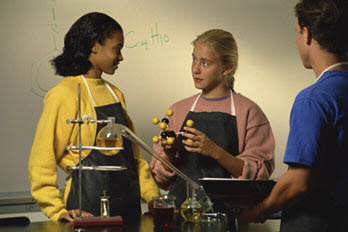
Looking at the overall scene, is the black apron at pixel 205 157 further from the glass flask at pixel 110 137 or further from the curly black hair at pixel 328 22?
the curly black hair at pixel 328 22

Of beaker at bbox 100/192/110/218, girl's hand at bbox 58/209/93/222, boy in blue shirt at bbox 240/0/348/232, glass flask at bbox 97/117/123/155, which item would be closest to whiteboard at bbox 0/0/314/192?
girl's hand at bbox 58/209/93/222

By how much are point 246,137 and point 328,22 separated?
39.5 inches

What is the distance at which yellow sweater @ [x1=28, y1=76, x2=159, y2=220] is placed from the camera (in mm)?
2035

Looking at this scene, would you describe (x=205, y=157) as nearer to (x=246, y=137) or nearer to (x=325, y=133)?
(x=246, y=137)

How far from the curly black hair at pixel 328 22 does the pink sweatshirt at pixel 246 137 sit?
2.94ft

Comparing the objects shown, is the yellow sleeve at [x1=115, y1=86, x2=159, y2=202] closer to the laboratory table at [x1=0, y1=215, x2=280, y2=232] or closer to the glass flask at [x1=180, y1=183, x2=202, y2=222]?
the laboratory table at [x1=0, y1=215, x2=280, y2=232]

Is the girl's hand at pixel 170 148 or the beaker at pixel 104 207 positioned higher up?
the girl's hand at pixel 170 148

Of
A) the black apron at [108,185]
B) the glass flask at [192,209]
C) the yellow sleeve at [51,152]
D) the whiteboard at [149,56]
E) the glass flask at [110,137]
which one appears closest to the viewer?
the glass flask at [110,137]

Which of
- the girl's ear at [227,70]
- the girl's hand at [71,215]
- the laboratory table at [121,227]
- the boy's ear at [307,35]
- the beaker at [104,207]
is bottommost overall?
the laboratory table at [121,227]

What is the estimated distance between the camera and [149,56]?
2.96m

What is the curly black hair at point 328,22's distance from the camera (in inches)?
55.5

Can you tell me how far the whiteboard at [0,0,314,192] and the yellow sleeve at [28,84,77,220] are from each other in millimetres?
645

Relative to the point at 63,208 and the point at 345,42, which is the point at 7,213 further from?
the point at 345,42

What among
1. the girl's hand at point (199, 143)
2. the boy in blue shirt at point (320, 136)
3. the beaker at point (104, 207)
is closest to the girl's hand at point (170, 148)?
the girl's hand at point (199, 143)
